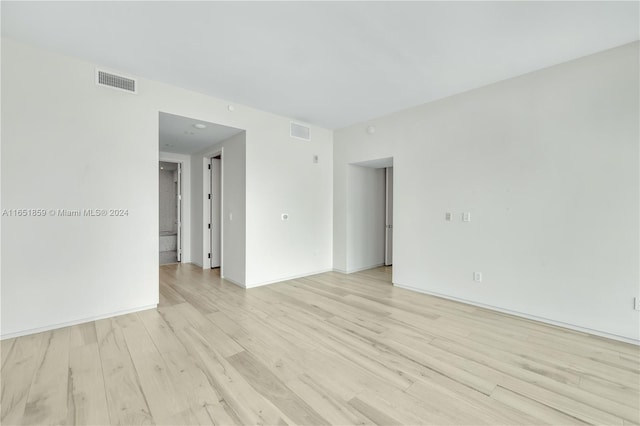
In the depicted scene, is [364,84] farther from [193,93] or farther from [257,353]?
[257,353]

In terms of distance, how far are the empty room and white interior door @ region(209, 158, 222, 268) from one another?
1.60m

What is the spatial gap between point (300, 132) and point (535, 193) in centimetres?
371

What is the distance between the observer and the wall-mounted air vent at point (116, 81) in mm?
3033

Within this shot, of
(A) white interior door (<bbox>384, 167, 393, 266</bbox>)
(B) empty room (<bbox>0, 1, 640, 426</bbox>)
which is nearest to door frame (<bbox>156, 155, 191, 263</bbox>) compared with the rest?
(B) empty room (<bbox>0, 1, 640, 426</bbox>)

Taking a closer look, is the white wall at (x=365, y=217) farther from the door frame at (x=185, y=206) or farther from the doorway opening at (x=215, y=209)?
the door frame at (x=185, y=206)

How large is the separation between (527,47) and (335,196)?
3659mm

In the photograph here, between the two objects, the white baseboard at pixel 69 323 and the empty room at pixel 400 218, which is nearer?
the empty room at pixel 400 218

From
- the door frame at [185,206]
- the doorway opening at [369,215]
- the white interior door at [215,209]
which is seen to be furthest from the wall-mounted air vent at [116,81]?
the doorway opening at [369,215]

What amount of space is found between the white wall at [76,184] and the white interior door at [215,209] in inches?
79.9

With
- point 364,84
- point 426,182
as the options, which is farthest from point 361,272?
point 364,84

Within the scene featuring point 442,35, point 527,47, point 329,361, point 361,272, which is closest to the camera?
point 329,361

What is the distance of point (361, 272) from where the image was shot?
18.0 feet

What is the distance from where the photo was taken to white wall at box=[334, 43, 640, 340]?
2658mm

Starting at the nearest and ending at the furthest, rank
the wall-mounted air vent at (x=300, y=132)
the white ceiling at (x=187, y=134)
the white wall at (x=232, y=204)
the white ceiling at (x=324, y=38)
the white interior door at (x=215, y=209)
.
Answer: the white ceiling at (x=324, y=38), the white ceiling at (x=187, y=134), the white wall at (x=232, y=204), the wall-mounted air vent at (x=300, y=132), the white interior door at (x=215, y=209)
